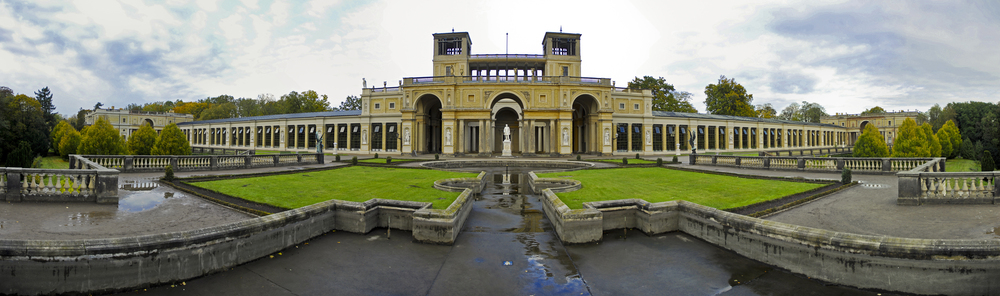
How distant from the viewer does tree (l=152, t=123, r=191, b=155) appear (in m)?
24.8

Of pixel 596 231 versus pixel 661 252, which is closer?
pixel 661 252

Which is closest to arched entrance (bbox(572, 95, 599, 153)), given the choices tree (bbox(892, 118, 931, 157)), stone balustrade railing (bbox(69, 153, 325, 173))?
tree (bbox(892, 118, 931, 157))

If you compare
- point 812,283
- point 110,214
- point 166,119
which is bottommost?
point 812,283

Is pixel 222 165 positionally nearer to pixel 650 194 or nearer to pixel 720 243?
pixel 650 194

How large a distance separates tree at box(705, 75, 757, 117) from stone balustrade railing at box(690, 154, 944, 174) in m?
48.0

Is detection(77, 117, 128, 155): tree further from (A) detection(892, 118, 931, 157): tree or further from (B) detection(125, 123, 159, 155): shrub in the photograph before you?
(A) detection(892, 118, 931, 157): tree

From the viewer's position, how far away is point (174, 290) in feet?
18.0

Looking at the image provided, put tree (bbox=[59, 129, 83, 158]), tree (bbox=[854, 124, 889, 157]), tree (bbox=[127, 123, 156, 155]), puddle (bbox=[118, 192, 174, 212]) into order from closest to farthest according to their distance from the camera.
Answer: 1. puddle (bbox=[118, 192, 174, 212])
2. tree (bbox=[127, 123, 156, 155])
3. tree (bbox=[854, 124, 889, 157])
4. tree (bbox=[59, 129, 83, 158])

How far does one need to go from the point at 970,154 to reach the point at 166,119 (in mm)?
138255

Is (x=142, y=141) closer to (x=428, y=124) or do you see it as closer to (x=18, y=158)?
(x=18, y=158)

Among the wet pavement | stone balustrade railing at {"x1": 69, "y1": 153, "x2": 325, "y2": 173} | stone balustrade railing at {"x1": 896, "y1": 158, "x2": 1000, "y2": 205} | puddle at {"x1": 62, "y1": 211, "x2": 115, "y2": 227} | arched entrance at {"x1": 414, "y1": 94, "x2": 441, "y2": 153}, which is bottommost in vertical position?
the wet pavement

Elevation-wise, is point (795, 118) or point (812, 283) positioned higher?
point (795, 118)

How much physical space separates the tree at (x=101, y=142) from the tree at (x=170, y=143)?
6.91 meters

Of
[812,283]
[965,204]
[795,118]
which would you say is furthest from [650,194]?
[795,118]
